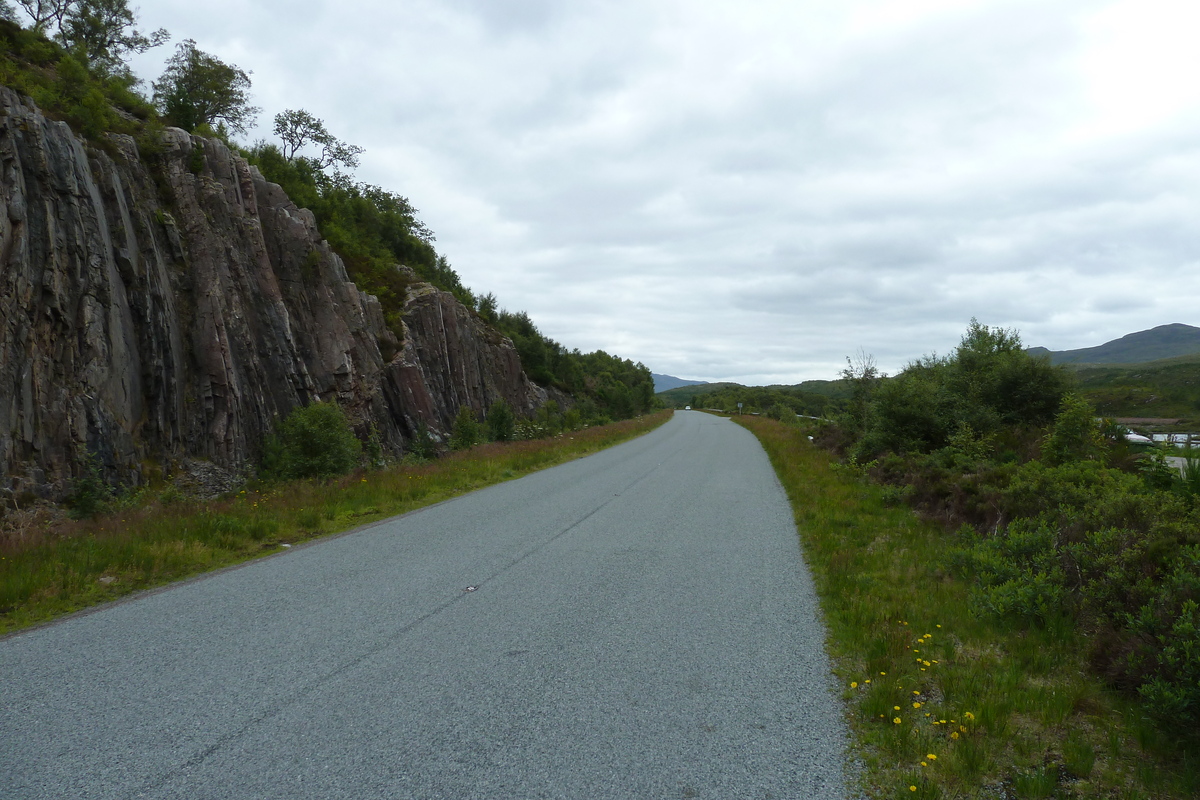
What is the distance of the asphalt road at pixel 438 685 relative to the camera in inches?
128

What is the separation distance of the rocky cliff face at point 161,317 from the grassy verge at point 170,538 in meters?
5.33

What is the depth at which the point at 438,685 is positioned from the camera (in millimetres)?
4277

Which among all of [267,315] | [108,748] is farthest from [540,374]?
[108,748]

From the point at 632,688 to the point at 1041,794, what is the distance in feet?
7.68

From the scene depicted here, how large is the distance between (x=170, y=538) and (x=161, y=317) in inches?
514

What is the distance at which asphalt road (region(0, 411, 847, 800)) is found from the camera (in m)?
3.25

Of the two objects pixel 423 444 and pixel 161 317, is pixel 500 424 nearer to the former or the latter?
pixel 423 444

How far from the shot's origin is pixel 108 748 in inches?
136

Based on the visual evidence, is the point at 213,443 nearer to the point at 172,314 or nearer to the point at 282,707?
the point at 172,314

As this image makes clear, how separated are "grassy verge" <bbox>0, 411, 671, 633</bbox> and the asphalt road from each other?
2.34 feet

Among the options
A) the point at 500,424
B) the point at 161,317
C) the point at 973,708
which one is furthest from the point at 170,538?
the point at 500,424

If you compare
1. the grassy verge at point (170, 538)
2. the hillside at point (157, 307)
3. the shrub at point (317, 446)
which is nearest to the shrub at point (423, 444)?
the hillside at point (157, 307)

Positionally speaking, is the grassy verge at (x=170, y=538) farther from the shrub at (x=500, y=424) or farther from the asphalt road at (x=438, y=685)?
the shrub at (x=500, y=424)

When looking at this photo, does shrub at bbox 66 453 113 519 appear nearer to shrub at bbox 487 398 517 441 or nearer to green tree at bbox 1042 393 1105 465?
green tree at bbox 1042 393 1105 465
